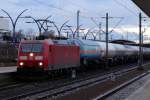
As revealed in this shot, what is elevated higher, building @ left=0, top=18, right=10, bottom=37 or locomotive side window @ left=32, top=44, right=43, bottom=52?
building @ left=0, top=18, right=10, bottom=37

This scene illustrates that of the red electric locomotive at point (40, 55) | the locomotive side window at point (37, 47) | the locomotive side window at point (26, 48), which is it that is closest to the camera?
the red electric locomotive at point (40, 55)

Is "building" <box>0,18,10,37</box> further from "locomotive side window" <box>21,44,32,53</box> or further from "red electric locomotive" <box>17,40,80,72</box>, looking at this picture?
"locomotive side window" <box>21,44,32,53</box>

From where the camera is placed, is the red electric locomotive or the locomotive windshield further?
the locomotive windshield

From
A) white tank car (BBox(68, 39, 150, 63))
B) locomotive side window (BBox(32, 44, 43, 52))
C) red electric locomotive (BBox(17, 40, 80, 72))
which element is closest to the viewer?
red electric locomotive (BBox(17, 40, 80, 72))

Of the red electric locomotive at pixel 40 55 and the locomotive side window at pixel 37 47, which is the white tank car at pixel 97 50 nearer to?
the red electric locomotive at pixel 40 55

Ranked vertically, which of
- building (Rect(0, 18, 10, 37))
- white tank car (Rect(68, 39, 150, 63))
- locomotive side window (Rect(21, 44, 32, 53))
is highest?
building (Rect(0, 18, 10, 37))

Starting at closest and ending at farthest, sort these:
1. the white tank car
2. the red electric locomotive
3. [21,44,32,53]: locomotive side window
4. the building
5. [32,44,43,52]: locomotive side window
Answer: the red electric locomotive → [32,44,43,52]: locomotive side window → [21,44,32,53]: locomotive side window → the white tank car → the building

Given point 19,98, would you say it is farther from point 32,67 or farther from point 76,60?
point 76,60

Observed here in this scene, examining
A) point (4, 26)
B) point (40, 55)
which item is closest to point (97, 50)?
point (40, 55)

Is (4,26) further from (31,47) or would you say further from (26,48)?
(31,47)

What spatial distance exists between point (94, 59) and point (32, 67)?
20045 millimetres

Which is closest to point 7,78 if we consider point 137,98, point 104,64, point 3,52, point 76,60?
point 76,60

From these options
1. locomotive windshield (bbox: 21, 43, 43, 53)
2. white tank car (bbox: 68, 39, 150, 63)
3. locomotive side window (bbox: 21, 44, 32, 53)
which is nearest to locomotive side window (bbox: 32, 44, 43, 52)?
locomotive windshield (bbox: 21, 43, 43, 53)

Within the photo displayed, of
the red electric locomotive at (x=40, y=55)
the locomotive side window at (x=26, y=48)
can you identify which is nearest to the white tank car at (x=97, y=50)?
the red electric locomotive at (x=40, y=55)
